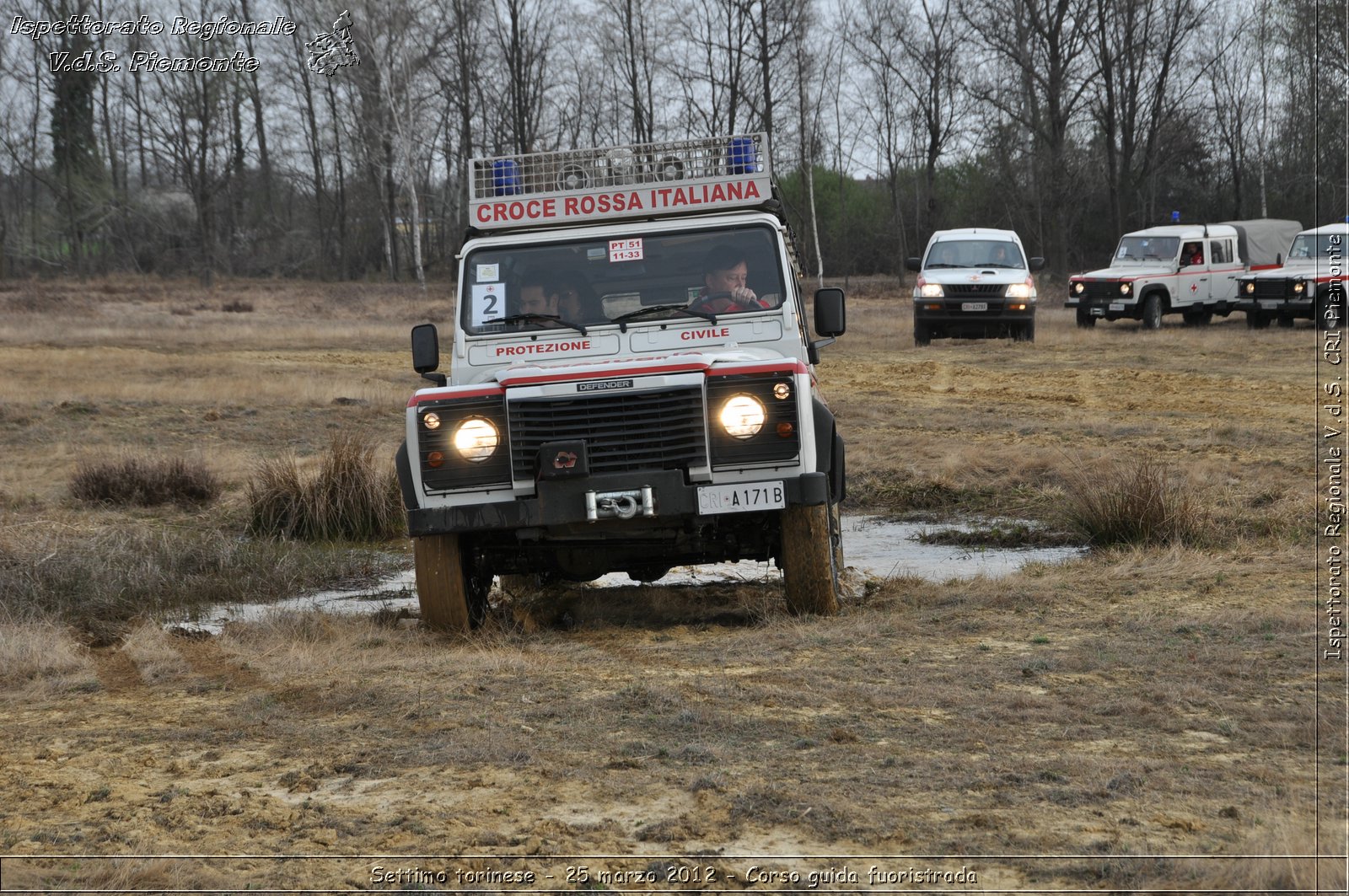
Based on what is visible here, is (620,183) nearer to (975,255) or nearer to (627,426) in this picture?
(627,426)

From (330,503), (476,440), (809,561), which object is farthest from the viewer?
(330,503)

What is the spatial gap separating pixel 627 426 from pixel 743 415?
1.81 ft

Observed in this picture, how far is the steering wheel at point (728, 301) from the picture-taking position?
24.9 feet

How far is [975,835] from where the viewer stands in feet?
12.1

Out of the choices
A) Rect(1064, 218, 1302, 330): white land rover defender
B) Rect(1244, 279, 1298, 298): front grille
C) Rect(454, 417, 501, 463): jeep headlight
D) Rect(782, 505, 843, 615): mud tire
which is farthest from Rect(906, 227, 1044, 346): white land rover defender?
Rect(454, 417, 501, 463): jeep headlight

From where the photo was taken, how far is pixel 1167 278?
86.7ft

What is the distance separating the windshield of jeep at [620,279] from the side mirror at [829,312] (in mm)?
314

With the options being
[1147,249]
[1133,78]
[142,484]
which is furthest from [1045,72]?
Result: [142,484]

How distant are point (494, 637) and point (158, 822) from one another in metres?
2.84

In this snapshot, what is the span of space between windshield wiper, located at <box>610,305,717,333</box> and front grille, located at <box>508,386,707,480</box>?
1.22 meters

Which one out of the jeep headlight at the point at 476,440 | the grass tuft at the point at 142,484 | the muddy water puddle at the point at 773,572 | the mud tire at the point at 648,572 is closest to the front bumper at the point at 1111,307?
the muddy water puddle at the point at 773,572

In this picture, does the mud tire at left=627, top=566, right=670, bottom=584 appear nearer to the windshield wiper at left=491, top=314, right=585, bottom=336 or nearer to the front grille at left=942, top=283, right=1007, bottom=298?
the windshield wiper at left=491, top=314, right=585, bottom=336

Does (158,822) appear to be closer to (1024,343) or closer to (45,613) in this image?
(45,613)

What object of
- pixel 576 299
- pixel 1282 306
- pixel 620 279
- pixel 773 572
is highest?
pixel 620 279
